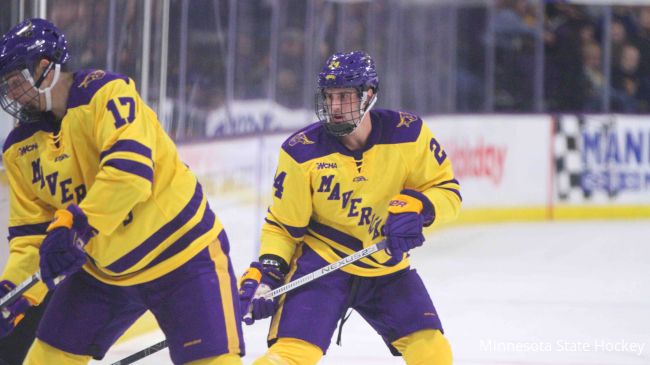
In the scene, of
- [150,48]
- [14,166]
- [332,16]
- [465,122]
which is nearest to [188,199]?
[14,166]

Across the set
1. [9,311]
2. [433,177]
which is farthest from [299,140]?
[9,311]

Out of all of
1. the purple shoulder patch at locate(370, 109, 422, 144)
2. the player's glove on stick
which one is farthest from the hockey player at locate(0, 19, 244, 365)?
the purple shoulder patch at locate(370, 109, 422, 144)

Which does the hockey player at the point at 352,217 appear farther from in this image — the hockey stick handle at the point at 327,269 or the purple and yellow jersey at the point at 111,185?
the purple and yellow jersey at the point at 111,185

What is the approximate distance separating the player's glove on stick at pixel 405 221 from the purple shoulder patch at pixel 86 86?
849 mm

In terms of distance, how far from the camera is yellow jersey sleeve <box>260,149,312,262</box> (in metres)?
3.41

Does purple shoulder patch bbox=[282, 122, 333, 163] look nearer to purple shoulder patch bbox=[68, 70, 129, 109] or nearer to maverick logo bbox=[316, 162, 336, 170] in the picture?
maverick logo bbox=[316, 162, 336, 170]

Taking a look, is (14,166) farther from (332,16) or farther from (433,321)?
(332,16)

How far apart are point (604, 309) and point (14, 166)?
3.97 meters

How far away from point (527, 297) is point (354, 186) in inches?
134

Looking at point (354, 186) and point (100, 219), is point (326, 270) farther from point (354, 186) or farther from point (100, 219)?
point (100, 219)

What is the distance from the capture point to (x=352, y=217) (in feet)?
11.2

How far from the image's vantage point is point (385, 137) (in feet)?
11.3

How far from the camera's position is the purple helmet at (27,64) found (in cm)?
281

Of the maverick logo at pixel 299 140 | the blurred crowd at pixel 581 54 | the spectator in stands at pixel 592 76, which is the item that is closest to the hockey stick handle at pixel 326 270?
the maverick logo at pixel 299 140
